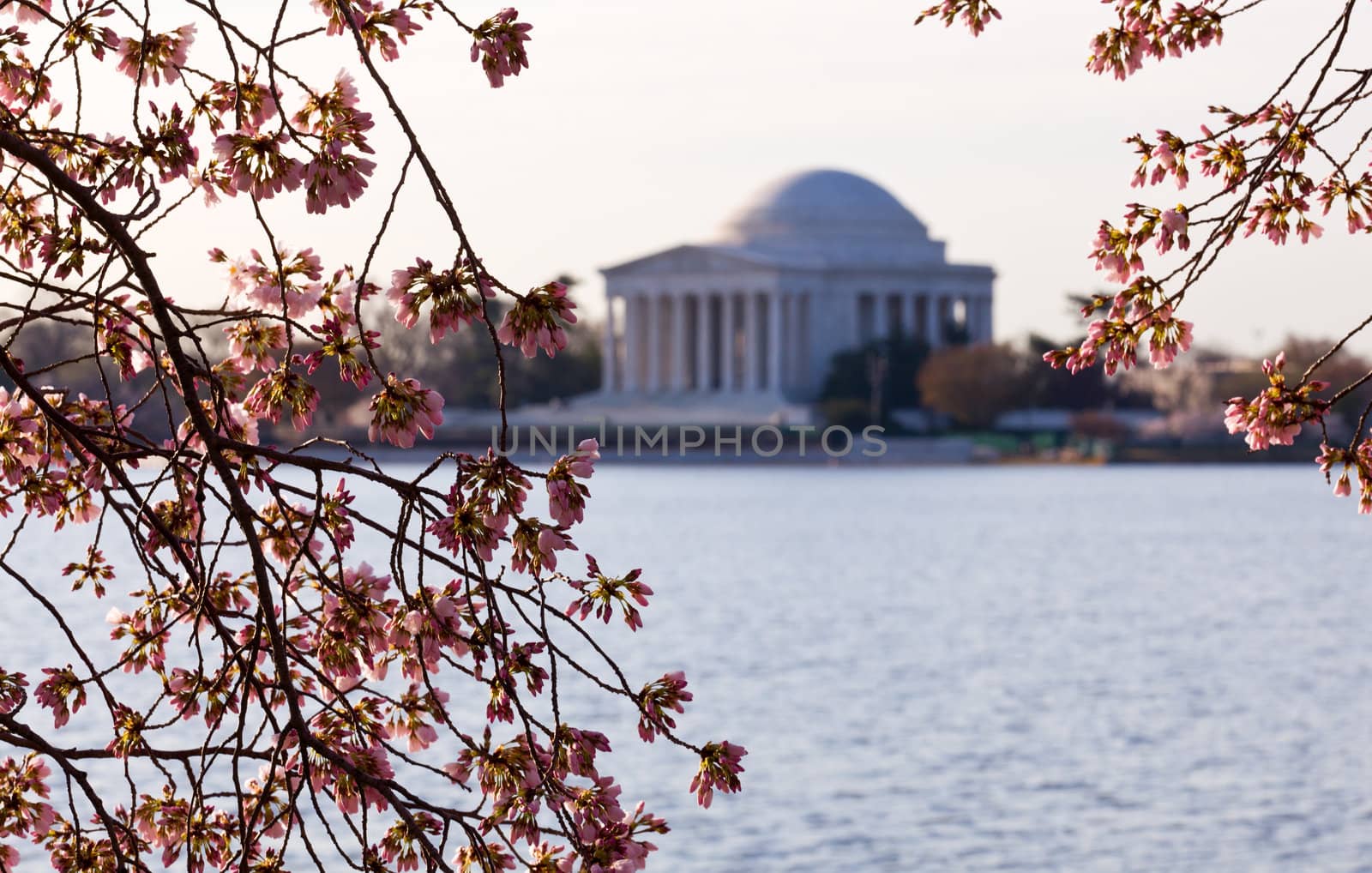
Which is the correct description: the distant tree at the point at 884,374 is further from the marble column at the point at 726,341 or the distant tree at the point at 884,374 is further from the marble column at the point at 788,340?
the marble column at the point at 726,341

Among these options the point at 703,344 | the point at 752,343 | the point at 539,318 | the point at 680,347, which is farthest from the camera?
the point at 680,347

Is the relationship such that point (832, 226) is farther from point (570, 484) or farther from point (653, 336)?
point (570, 484)

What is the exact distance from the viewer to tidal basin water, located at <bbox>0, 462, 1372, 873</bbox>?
66.5ft

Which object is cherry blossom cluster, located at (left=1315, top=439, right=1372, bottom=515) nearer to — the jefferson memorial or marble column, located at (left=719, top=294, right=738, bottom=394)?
the jefferson memorial

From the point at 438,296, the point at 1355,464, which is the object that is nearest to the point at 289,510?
the point at 438,296

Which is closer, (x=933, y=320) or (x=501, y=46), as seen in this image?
(x=501, y=46)

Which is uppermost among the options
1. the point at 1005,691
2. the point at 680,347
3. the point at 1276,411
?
the point at 680,347

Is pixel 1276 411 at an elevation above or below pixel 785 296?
below

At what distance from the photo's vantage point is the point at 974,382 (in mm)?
110500

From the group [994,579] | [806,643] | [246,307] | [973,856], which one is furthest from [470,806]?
[994,579]

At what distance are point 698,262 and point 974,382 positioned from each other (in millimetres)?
21704

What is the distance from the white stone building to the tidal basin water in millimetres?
56407

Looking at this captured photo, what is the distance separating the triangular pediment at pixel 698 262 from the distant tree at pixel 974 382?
1381 centimetres

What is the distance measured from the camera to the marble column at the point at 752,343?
418 ft
